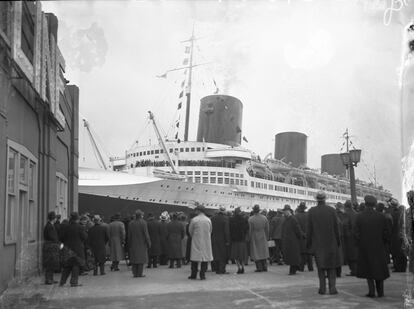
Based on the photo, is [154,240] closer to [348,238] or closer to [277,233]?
[277,233]

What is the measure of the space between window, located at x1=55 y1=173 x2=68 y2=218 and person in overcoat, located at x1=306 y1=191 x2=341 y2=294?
570cm

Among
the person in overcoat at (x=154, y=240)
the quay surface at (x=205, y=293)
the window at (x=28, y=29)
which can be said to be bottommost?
the quay surface at (x=205, y=293)

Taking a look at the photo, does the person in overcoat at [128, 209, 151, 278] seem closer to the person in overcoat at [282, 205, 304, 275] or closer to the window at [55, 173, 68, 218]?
the window at [55, 173, 68, 218]

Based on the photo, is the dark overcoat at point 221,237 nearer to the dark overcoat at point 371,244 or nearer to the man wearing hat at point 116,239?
the man wearing hat at point 116,239

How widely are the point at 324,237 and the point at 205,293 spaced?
1848 millimetres

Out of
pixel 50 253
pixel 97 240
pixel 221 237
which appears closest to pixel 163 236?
pixel 97 240

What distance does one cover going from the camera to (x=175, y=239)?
40.1ft

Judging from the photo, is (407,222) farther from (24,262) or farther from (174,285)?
(24,262)

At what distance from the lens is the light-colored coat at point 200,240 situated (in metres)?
9.08

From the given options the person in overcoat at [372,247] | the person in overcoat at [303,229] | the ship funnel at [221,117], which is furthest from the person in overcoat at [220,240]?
the person in overcoat at [372,247]

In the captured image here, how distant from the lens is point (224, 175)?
79.4ft

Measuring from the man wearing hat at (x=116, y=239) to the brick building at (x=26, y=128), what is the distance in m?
2.74

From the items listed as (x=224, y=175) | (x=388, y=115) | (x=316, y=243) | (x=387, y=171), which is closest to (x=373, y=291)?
(x=316, y=243)

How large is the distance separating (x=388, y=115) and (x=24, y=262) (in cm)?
434
